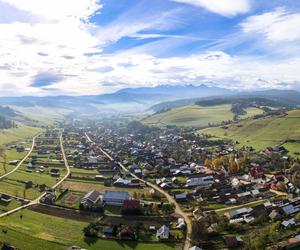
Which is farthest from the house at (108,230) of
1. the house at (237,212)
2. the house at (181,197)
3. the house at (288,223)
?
the house at (288,223)

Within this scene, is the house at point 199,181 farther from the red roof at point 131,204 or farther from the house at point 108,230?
the house at point 108,230

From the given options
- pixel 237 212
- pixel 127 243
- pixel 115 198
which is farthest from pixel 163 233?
pixel 115 198

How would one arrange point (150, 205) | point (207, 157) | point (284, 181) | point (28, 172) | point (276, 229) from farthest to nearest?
point (207, 157)
point (28, 172)
point (284, 181)
point (150, 205)
point (276, 229)

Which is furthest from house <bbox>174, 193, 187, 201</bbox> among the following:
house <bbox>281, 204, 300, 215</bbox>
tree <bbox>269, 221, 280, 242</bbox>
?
tree <bbox>269, 221, 280, 242</bbox>

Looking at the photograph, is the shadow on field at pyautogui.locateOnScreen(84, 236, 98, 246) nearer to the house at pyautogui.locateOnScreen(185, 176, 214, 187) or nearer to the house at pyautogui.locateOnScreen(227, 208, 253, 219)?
the house at pyautogui.locateOnScreen(227, 208, 253, 219)

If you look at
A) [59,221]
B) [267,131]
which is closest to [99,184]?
[59,221]

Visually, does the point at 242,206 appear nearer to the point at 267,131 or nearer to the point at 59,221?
the point at 59,221

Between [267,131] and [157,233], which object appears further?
[267,131]
